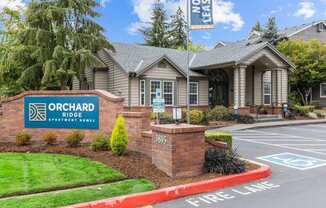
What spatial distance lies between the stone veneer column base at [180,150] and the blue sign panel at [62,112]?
12.2 ft

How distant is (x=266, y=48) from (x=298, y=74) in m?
9.02

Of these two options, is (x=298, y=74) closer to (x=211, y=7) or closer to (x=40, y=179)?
(x=211, y=7)

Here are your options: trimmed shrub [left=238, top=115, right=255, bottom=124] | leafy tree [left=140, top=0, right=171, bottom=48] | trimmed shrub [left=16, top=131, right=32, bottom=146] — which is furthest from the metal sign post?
leafy tree [left=140, top=0, right=171, bottom=48]

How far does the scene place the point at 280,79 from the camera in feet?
81.2

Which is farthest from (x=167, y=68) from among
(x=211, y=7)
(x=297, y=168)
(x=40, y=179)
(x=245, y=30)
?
(x=245, y=30)

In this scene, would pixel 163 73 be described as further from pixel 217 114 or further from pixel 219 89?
pixel 219 89

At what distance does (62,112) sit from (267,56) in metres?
17.0

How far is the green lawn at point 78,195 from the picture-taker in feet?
16.7

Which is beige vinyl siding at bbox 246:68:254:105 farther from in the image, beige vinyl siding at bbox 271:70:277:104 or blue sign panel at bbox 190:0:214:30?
blue sign panel at bbox 190:0:214:30

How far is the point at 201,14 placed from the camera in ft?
31.2

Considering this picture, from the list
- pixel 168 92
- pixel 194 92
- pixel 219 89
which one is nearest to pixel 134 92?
pixel 168 92

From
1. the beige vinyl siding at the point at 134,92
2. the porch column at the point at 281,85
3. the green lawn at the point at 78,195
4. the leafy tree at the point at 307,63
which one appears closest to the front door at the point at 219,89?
the porch column at the point at 281,85

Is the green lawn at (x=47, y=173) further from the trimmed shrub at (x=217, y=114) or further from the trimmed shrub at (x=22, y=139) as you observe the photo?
the trimmed shrub at (x=217, y=114)

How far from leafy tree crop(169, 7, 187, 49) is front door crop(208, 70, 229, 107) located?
23646mm
